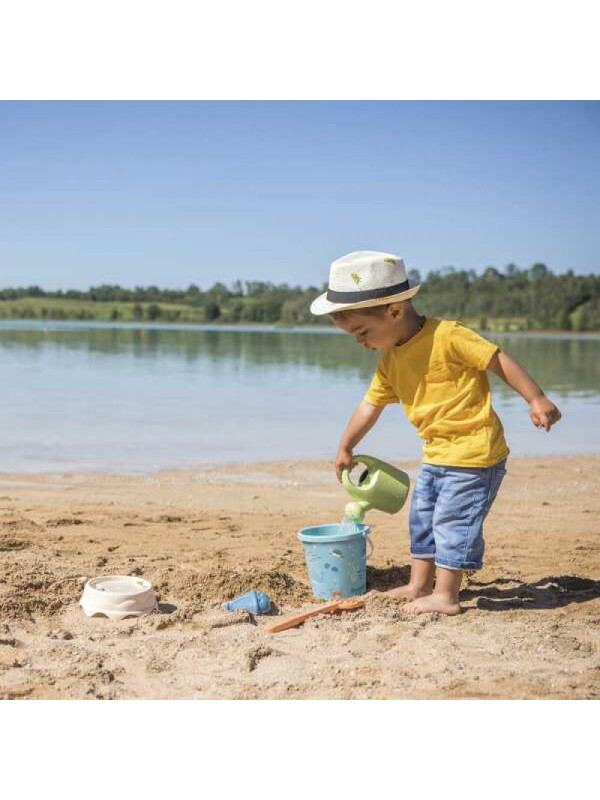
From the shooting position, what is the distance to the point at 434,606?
356 cm

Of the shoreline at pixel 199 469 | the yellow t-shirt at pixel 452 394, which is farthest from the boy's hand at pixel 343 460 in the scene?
the shoreline at pixel 199 469

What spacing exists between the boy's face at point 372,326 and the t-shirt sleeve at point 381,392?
15 cm

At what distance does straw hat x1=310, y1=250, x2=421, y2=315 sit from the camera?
3.54 m

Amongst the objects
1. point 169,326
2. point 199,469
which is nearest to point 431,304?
point 169,326

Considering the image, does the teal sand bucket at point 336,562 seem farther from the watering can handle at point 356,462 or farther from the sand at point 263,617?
the watering can handle at point 356,462

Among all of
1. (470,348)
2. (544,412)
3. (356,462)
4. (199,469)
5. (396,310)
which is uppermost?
(396,310)

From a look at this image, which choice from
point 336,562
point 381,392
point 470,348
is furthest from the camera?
point 381,392

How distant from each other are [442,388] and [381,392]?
337mm

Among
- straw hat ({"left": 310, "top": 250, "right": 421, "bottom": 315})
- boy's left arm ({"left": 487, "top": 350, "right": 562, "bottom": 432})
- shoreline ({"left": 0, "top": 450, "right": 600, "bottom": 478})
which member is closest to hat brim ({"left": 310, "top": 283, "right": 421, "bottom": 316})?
straw hat ({"left": 310, "top": 250, "right": 421, "bottom": 315})

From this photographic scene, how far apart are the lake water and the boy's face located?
421 centimetres

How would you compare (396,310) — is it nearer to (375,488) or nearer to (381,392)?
(381,392)

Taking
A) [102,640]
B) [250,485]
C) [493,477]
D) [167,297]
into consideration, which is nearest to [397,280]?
[493,477]

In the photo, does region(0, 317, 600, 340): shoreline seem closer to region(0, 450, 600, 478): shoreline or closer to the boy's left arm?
region(0, 450, 600, 478): shoreline

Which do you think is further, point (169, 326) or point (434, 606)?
point (169, 326)
